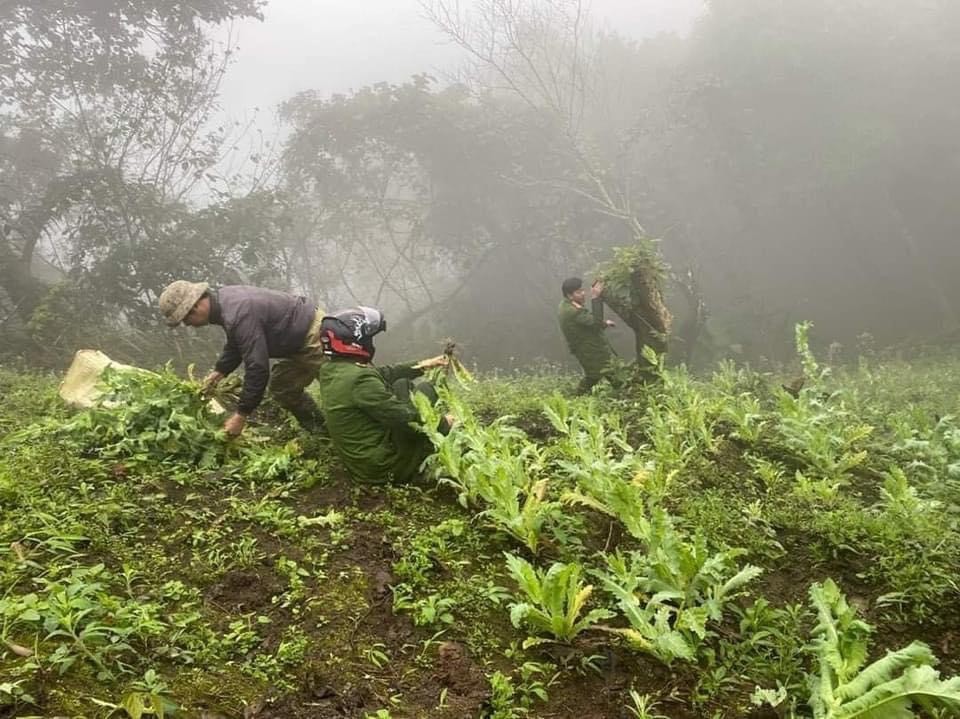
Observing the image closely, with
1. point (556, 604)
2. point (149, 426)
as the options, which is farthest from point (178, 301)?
point (556, 604)

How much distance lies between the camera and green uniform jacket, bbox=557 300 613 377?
8852mm

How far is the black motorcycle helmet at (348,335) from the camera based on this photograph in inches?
184

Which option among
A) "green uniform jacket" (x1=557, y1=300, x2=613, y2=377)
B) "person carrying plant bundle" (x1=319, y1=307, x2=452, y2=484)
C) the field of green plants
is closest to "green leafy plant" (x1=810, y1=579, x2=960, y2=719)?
the field of green plants

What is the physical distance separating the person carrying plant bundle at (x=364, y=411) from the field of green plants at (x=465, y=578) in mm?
205

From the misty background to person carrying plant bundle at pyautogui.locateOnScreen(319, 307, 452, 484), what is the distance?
11.2m

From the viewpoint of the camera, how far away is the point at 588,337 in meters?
8.88

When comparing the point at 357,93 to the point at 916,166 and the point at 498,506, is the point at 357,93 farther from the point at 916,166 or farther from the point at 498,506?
the point at 498,506

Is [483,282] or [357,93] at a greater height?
[357,93]

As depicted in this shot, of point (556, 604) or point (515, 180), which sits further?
point (515, 180)

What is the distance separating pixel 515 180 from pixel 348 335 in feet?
61.4

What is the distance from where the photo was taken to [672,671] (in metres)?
2.86

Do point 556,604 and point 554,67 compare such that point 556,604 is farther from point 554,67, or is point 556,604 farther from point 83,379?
point 554,67

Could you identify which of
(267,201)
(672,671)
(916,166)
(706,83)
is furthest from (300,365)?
(916,166)

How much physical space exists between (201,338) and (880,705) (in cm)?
1531
